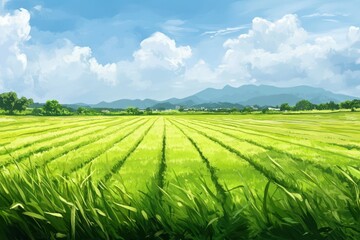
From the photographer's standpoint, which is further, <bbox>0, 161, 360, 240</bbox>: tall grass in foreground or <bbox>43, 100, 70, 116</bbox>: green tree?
<bbox>43, 100, 70, 116</bbox>: green tree

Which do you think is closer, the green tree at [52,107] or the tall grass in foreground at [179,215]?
the tall grass in foreground at [179,215]

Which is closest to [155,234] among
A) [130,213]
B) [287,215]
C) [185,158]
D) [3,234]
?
[130,213]

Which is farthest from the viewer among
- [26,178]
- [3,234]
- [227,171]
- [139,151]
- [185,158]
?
[139,151]

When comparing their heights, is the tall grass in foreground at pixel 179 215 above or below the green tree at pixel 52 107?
below

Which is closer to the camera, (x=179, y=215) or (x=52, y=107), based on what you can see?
(x=179, y=215)

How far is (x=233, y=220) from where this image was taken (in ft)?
5.50

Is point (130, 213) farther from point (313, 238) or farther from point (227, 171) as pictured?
point (227, 171)

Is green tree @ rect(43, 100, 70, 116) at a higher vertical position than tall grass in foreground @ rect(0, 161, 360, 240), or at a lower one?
higher

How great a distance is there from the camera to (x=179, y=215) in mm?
1723

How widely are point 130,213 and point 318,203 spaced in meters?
0.81

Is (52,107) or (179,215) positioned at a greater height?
(52,107)

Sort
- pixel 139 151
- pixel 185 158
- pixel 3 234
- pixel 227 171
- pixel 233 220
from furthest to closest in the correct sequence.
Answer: pixel 139 151
pixel 185 158
pixel 227 171
pixel 3 234
pixel 233 220

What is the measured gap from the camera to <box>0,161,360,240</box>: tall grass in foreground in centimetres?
168

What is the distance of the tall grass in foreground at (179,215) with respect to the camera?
1.68 meters
